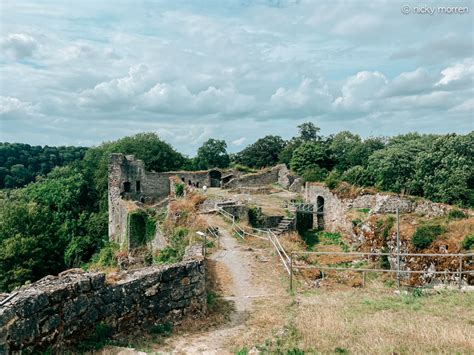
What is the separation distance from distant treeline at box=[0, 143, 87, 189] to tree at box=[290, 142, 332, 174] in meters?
47.8

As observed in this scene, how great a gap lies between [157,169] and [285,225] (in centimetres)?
3105

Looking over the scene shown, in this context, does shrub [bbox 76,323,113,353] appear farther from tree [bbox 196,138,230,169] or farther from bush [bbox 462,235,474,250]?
tree [bbox 196,138,230,169]

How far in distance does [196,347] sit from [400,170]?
3298 cm

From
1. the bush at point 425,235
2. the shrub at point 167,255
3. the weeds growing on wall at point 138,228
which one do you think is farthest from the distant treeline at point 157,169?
the shrub at point 167,255

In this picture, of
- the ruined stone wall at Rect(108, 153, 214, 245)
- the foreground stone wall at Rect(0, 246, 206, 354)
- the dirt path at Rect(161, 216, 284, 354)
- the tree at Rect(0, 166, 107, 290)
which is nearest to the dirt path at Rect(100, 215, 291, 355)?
the dirt path at Rect(161, 216, 284, 354)

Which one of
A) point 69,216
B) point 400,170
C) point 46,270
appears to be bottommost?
point 46,270

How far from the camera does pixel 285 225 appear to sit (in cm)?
2552

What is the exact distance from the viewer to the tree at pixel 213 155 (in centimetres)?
6581

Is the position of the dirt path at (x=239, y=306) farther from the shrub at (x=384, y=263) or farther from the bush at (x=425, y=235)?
the bush at (x=425, y=235)

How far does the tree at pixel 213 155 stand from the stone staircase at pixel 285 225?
130 feet

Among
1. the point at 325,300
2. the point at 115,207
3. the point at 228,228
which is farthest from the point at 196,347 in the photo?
the point at 115,207

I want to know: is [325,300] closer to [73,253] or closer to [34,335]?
[34,335]

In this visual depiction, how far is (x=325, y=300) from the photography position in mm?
10281

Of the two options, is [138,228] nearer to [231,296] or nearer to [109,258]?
[109,258]
